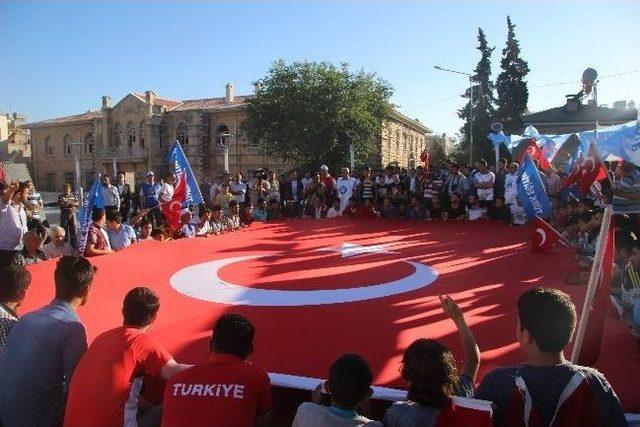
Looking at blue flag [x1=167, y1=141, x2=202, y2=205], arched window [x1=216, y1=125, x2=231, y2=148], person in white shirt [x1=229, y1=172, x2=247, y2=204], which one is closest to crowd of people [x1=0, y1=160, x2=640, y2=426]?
blue flag [x1=167, y1=141, x2=202, y2=205]

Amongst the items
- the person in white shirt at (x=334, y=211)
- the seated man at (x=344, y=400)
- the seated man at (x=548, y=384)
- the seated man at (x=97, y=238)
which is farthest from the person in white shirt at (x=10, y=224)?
the person in white shirt at (x=334, y=211)

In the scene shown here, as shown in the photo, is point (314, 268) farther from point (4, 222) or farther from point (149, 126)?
point (149, 126)

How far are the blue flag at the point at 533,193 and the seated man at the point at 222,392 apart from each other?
317 inches

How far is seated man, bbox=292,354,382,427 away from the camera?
228 centimetres

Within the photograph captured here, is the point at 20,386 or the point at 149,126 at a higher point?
the point at 149,126

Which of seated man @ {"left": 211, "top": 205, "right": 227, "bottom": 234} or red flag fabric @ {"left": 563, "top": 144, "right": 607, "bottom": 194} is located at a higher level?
red flag fabric @ {"left": 563, "top": 144, "right": 607, "bottom": 194}

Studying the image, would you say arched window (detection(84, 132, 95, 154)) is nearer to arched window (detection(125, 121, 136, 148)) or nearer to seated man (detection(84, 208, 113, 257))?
arched window (detection(125, 121, 136, 148))

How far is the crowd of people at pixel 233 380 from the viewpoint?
2240mm

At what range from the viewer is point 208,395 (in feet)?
7.97

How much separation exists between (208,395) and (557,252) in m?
7.32

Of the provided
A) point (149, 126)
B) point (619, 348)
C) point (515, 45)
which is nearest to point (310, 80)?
point (515, 45)

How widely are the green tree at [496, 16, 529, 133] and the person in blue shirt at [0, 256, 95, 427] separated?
40.2 m

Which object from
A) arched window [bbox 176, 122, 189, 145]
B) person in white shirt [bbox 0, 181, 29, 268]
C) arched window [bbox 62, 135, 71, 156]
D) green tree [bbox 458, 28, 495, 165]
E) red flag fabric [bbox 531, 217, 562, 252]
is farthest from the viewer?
arched window [bbox 62, 135, 71, 156]

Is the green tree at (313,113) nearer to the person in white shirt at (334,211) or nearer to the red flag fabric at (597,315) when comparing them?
the person in white shirt at (334,211)
